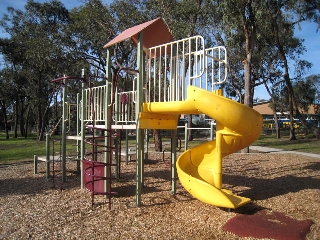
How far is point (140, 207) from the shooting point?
19.7ft

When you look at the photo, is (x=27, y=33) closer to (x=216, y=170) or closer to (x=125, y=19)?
(x=125, y=19)

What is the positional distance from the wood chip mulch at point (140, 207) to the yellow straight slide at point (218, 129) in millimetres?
395

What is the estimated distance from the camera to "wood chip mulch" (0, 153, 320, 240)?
471 centimetres

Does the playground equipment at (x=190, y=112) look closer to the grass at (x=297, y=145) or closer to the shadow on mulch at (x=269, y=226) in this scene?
the shadow on mulch at (x=269, y=226)

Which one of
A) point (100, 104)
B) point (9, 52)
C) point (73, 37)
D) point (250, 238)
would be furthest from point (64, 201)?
point (9, 52)

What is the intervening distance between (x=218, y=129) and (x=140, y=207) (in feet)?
7.04

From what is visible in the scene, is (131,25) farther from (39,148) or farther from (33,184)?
(33,184)

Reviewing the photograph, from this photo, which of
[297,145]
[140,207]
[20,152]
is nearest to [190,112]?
[140,207]

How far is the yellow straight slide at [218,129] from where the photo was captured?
5.14 m

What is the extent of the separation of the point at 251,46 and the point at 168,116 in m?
10.7

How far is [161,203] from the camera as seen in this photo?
6.33 metres

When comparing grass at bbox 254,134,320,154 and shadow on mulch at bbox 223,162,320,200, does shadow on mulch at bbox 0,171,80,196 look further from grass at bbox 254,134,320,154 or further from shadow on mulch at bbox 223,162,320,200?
grass at bbox 254,134,320,154

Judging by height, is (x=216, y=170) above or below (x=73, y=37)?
below

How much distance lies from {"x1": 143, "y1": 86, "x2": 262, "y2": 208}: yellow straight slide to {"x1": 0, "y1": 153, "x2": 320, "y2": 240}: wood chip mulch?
395 millimetres
